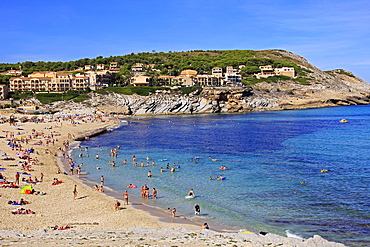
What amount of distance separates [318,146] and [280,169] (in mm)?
15544

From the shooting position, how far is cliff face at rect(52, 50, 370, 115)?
106375 mm

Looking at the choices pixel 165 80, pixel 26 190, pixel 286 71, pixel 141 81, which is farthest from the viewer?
pixel 286 71

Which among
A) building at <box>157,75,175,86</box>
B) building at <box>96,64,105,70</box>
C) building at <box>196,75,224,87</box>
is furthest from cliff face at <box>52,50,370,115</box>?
building at <box>96,64,105,70</box>

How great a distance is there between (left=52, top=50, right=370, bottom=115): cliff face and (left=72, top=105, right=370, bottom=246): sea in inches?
2074

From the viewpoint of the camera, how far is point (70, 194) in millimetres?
23859

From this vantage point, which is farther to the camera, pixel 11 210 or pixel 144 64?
pixel 144 64

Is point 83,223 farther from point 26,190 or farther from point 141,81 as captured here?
point 141,81

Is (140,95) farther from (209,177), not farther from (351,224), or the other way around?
(351,224)

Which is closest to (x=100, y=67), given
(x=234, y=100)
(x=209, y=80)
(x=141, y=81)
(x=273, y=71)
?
(x=141, y=81)

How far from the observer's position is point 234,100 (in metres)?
115

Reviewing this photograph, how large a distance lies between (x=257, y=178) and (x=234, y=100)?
88926mm

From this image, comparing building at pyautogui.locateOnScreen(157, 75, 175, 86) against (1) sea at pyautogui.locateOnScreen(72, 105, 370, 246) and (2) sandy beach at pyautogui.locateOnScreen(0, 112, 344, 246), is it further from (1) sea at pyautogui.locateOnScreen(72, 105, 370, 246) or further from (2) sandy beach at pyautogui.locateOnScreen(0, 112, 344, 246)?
(2) sandy beach at pyautogui.locateOnScreen(0, 112, 344, 246)

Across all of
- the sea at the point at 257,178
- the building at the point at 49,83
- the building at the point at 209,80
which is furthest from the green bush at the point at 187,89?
the sea at the point at 257,178

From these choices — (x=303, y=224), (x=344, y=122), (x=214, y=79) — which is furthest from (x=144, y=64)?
(x=303, y=224)
